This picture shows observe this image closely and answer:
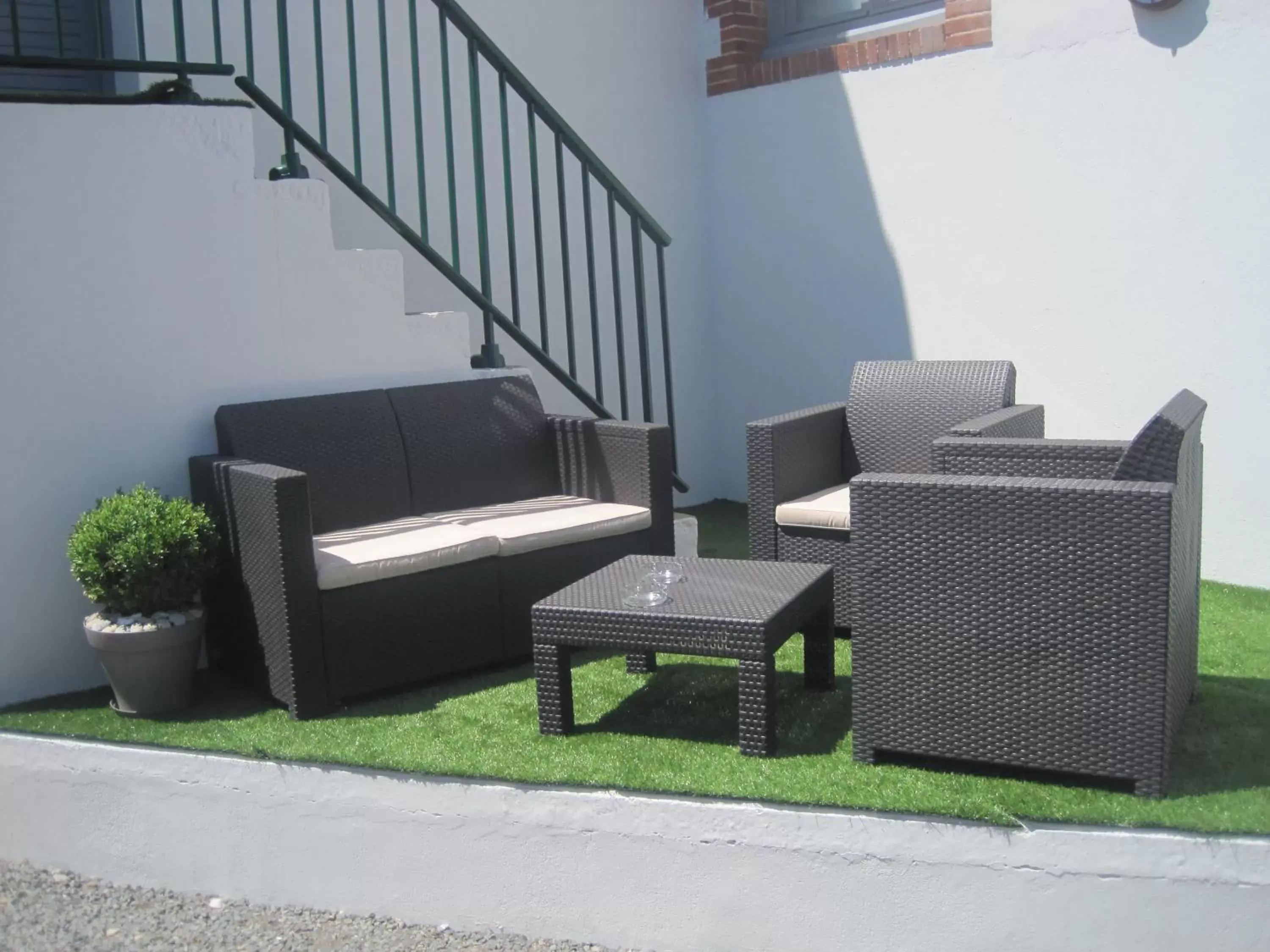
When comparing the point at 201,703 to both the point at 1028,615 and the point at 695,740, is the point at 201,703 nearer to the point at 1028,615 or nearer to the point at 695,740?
the point at 695,740

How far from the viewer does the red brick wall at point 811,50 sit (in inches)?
211

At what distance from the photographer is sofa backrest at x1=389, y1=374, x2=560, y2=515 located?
14.3ft

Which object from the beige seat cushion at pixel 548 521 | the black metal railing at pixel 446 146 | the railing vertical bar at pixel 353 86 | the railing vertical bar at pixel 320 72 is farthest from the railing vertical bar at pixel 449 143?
the beige seat cushion at pixel 548 521

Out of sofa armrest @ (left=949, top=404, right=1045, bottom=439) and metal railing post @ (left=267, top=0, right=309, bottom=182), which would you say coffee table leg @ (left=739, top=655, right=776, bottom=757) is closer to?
sofa armrest @ (left=949, top=404, right=1045, bottom=439)

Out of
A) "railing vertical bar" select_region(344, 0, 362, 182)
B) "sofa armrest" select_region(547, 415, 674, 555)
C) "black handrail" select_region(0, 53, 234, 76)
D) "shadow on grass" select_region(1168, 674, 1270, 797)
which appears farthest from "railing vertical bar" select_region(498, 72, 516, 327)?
"shadow on grass" select_region(1168, 674, 1270, 797)

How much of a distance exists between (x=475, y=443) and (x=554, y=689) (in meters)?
1.35

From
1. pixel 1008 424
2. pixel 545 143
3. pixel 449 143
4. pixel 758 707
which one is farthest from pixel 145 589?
pixel 545 143

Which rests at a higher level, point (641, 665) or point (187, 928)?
point (641, 665)

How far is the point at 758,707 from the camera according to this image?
313 cm

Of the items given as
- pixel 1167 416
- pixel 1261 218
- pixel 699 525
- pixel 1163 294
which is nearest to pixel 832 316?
pixel 699 525

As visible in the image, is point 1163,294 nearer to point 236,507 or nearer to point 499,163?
point 499,163

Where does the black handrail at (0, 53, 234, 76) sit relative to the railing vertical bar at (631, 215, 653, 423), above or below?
above

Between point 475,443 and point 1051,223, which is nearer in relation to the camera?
point 475,443

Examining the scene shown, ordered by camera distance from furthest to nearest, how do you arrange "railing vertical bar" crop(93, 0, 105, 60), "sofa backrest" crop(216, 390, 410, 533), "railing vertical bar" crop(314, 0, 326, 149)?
"railing vertical bar" crop(314, 0, 326, 149)
"railing vertical bar" crop(93, 0, 105, 60)
"sofa backrest" crop(216, 390, 410, 533)
